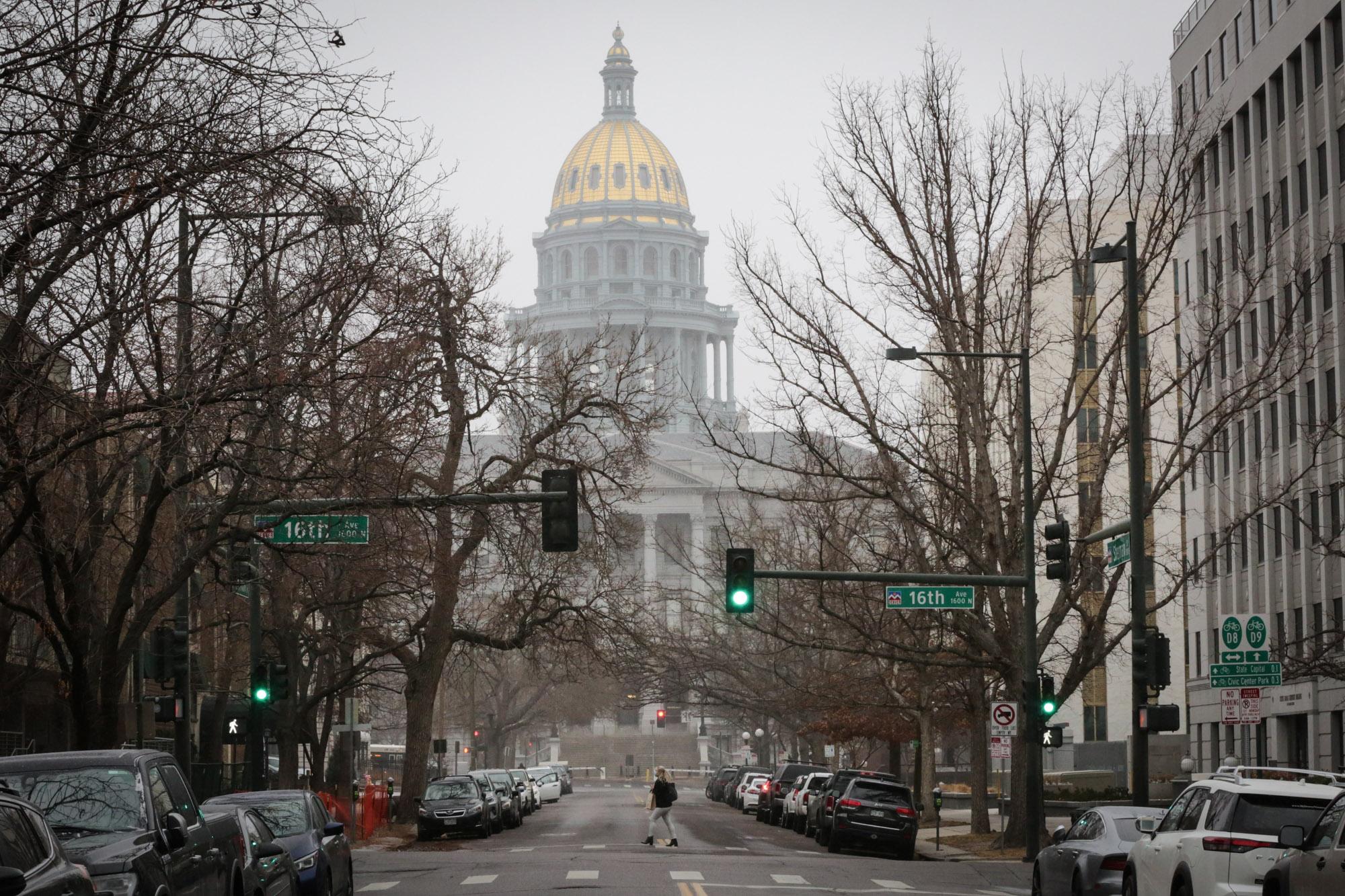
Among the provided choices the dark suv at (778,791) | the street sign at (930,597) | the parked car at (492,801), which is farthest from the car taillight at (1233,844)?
the dark suv at (778,791)

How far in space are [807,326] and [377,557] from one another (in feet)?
28.3

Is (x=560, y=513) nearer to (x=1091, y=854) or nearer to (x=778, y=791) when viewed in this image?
(x=1091, y=854)

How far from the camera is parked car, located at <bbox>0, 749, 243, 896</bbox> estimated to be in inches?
492

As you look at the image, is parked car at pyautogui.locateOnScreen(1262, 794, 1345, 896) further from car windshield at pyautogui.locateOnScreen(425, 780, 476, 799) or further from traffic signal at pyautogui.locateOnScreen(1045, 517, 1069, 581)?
car windshield at pyautogui.locateOnScreen(425, 780, 476, 799)

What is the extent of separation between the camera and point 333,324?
19.7 m

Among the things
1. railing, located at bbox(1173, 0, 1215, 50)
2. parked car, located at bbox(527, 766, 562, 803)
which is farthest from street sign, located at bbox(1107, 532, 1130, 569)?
parked car, located at bbox(527, 766, 562, 803)

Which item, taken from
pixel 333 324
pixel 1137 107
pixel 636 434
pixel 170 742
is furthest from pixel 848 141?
pixel 170 742

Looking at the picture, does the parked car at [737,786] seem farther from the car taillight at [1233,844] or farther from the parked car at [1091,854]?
the car taillight at [1233,844]

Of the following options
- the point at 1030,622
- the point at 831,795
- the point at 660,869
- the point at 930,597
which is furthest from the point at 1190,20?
the point at 660,869

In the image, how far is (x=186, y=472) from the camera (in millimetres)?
23469

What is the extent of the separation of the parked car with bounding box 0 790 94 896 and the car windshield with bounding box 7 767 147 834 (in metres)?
2.30

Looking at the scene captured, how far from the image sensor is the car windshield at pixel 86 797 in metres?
13.1

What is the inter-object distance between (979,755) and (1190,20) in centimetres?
2588

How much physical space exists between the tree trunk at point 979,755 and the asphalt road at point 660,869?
3986 mm
